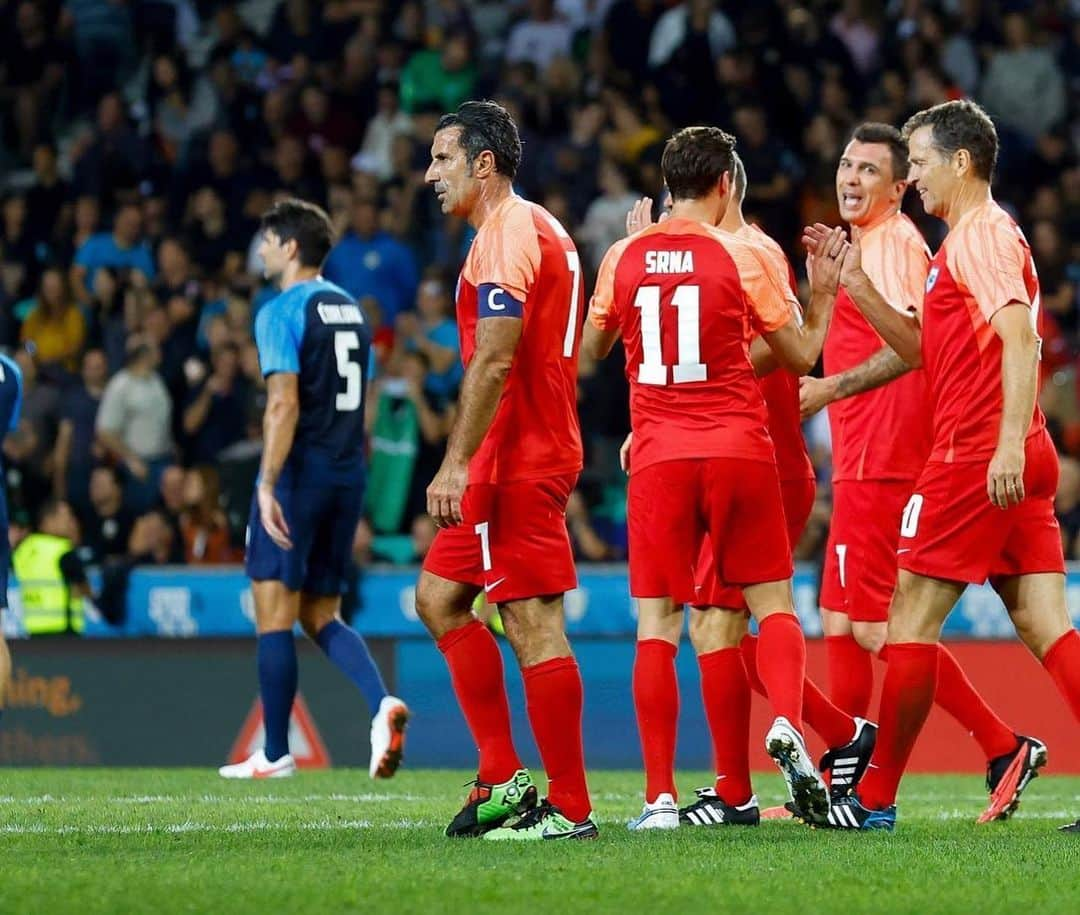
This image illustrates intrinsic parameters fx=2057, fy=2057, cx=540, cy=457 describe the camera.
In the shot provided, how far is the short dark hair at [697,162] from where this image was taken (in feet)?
22.5

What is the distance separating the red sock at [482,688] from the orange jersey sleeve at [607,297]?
112cm

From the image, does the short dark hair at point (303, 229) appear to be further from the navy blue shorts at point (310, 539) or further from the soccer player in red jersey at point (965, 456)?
the soccer player in red jersey at point (965, 456)

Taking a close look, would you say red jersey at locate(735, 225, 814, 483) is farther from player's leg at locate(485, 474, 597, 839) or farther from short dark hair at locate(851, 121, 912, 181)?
player's leg at locate(485, 474, 597, 839)

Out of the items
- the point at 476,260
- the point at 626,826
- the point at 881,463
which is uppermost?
the point at 476,260

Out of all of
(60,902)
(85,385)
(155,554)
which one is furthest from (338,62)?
(60,902)

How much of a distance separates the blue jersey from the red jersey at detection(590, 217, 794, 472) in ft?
9.35

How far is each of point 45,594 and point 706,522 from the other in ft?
22.6

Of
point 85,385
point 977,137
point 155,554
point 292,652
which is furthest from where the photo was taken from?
point 85,385

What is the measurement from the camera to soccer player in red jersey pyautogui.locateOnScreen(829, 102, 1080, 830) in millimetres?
6625

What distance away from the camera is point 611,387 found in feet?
48.7

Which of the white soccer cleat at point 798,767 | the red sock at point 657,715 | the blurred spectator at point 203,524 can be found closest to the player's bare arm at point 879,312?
the red sock at point 657,715

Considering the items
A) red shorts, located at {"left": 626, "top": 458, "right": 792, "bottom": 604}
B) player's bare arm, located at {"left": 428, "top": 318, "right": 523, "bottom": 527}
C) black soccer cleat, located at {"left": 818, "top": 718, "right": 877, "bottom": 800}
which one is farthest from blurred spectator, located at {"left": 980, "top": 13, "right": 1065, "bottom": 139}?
player's bare arm, located at {"left": 428, "top": 318, "right": 523, "bottom": 527}

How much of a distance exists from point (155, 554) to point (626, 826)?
7.65 m

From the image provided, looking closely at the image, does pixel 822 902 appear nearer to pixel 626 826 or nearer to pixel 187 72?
pixel 626 826
